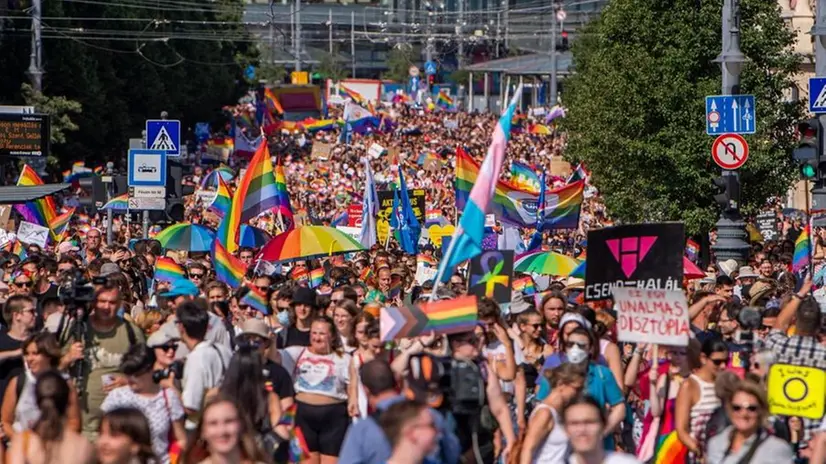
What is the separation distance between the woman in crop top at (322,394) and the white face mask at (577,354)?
1.29 m

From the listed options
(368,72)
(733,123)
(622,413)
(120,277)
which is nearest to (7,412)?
(622,413)

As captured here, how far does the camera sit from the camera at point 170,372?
408 inches

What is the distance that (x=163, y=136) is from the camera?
2541 centimetres

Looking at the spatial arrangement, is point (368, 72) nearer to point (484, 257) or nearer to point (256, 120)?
point (256, 120)

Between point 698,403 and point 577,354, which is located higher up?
point 577,354

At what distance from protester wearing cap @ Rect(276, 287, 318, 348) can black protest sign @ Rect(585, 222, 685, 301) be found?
6.25ft

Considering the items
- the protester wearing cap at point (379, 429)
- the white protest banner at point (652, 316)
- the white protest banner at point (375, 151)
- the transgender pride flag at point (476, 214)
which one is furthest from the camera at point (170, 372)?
the white protest banner at point (375, 151)

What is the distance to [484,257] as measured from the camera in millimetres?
13086

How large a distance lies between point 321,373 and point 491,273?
196 centimetres

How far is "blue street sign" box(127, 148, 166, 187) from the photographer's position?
77.2 feet

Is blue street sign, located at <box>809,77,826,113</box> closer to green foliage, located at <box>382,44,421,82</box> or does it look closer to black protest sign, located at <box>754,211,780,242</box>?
black protest sign, located at <box>754,211,780,242</box>

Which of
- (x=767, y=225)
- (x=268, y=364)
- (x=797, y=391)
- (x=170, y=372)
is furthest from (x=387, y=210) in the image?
(x=797, y=391)

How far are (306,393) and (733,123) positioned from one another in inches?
500

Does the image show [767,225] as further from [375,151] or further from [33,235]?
[375,151]
